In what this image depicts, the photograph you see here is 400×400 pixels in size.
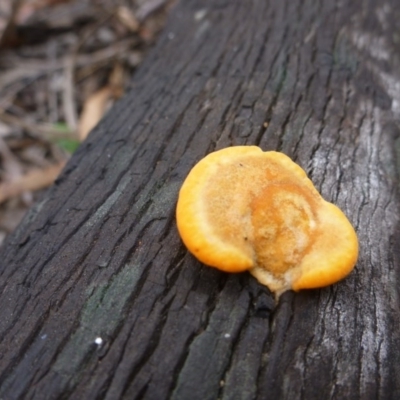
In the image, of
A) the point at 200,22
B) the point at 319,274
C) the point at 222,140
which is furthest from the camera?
the point at 200,22

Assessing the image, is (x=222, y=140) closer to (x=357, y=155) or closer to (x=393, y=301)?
(x=357, y=155)

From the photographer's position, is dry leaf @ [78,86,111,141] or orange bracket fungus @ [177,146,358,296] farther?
dry leaf @ [78,86,111,141]

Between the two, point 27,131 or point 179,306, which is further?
point 27,131

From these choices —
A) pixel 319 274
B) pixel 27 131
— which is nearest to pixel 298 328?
pixel 319 274

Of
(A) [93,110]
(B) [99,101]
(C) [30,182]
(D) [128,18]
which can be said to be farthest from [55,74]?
(C) [30,182]

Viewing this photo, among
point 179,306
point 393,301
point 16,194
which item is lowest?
point 16,194

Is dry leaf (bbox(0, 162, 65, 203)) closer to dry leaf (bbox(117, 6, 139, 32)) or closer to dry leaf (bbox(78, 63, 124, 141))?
dry leaf (bbox(78, 63, 124, 141))

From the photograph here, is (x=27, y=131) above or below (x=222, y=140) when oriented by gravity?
below

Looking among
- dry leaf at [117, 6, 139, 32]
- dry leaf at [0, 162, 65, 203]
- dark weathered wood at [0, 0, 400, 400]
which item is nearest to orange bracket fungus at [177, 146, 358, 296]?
dark weathered wood at [0, 0, 400, 400]
